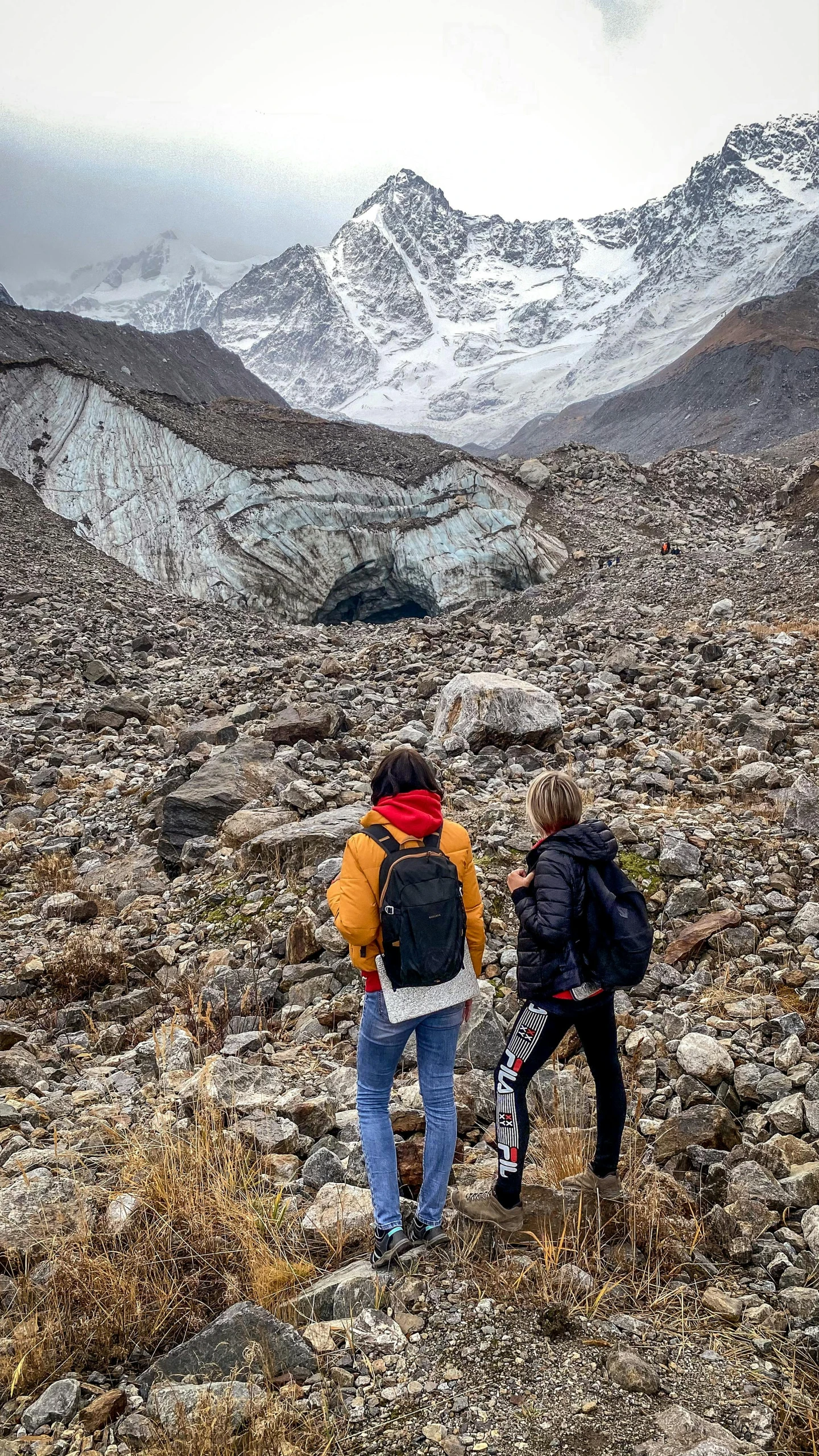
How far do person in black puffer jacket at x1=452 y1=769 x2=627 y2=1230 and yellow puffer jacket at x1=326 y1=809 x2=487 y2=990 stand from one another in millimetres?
270

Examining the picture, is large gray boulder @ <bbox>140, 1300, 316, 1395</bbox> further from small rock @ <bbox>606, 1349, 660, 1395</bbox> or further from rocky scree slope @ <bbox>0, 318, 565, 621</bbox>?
rocky scree slope @ <bbox>0, 318, 565, 621</bbox>

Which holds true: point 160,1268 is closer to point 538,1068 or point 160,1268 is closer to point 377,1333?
point 377,1333

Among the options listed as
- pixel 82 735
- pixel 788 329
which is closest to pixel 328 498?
pixel 82 735

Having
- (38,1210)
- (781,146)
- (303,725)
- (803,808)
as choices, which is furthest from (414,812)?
(781,146)

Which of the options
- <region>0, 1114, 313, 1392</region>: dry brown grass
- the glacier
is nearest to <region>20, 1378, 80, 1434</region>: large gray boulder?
<region>0, 1114, 313, 1392</region>: dry brown grass

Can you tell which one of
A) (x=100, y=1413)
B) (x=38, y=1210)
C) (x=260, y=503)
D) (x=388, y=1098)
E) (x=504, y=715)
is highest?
(x=260, y=503)

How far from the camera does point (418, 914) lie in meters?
2.82

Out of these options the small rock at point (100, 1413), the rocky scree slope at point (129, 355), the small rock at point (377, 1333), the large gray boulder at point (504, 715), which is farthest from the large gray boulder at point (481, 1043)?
the rocky scree slope at point (129, 355)

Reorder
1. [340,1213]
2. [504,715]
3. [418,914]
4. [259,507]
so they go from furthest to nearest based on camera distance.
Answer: [259,507]
[504,715]
[340,1213]
[418,914]

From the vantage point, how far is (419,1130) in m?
3.72

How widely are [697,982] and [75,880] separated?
5814mm

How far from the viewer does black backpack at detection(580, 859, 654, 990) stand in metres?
2.93

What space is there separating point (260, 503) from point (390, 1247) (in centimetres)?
2514

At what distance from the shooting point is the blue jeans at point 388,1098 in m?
2.95
